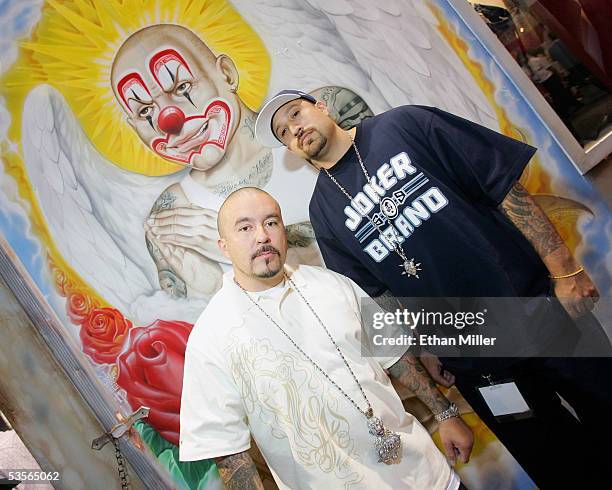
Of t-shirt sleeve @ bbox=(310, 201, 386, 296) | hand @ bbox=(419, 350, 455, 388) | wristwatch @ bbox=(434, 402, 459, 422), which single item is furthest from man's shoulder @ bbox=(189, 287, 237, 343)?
wristwatch @ bbox=(434, 402, 459, 422)

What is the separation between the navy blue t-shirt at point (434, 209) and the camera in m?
2.50

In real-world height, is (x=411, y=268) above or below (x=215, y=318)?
below

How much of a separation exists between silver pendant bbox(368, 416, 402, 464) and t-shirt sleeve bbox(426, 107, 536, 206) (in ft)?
3.33

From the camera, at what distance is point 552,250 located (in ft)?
8.28

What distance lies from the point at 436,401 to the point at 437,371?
13cm

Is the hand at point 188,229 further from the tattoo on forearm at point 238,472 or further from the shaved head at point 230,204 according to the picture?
the tattoo on forearm at point 238,472

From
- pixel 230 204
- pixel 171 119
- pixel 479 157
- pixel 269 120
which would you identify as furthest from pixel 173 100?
pixel 479 157

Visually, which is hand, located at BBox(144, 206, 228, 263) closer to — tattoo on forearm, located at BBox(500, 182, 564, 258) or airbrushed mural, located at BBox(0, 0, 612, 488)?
airbrushed mural, located at BBox(0, 0, 612, 488)

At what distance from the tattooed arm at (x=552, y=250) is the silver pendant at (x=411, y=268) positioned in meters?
0.44

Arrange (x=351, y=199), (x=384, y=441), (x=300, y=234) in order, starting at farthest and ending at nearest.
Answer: (x=300, y=234), (x=351, y=199), (x=384, y=441)

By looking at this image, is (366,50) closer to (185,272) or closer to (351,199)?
(351,199)

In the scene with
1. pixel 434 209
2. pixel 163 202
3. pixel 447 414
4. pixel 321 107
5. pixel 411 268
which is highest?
pixel 163 202

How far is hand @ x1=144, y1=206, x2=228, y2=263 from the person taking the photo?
274 centimetres

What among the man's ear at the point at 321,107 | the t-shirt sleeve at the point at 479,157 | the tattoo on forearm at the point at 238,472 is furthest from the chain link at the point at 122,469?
the t-shirt sleeve at the point at 479,157
